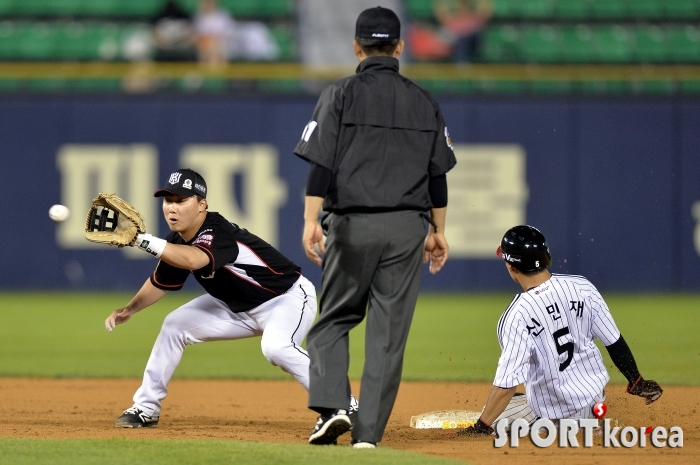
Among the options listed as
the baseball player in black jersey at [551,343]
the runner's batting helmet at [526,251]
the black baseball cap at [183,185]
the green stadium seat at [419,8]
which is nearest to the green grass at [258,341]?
the baseball player in black jersey at [551,343]

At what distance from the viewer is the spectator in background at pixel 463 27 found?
50.5 feet

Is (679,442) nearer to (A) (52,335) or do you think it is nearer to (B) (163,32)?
(A) (52,335)

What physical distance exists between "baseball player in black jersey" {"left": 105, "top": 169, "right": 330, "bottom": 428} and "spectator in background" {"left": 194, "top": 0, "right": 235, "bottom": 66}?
9194 mm

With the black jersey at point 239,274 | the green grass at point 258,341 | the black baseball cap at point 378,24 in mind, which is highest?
the black baseball cap at point 378,24

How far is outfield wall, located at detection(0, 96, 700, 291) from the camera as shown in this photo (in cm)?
1430

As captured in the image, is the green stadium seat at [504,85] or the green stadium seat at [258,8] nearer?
the green stadium seat at [504,85]

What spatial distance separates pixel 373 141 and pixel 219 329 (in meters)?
1.66

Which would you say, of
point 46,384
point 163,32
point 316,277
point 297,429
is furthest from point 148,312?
point 297,429

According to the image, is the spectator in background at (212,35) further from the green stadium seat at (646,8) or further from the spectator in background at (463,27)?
the green stadium seat at (646,8)

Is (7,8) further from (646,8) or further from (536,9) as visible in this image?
(646,8)

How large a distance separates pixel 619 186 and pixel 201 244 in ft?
33.0

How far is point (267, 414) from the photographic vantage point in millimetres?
6637

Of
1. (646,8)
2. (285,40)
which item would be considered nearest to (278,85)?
(285,40)

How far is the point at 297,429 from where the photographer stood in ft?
19.3
